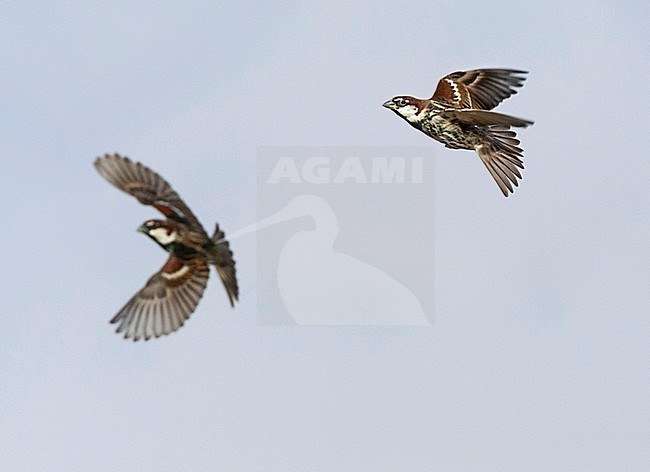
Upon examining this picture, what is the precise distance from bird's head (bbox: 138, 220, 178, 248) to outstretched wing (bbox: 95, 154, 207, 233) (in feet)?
0.37

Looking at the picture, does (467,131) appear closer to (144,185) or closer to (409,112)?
(409,112)

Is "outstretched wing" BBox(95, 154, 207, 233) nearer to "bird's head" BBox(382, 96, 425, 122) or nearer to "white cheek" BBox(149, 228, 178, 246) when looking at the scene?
"white cheek" BBox(149, 228, 178, 246)

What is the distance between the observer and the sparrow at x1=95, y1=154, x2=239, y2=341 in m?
12.9

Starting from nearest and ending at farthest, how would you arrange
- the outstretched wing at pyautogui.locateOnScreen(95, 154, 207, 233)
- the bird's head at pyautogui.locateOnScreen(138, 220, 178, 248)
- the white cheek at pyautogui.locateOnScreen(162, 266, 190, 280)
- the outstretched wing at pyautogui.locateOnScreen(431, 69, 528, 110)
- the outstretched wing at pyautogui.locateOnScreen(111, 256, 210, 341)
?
the outstretched wing at pyautogui.locateOnScreen(95, 154, 207, 233), the bird's head at pyautogui.locateOnScreen(138, 220, 178, 248), the outstretched wing at pyautogui.locateOnScreen(111, 256, 210, 341), the white cheek at pyautogui.locateOnScreen(162, 266, 190, 280), the outstretched wing at pyautogui.locateOnScreen(431, 69, 528, 110)

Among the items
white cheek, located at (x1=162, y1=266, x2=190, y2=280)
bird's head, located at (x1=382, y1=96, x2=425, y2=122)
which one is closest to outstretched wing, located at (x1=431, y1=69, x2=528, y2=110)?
bird's head, located at (x1=382, y1=96, x2=425, y2=122)

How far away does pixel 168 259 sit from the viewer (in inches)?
556

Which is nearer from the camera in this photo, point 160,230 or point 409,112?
point 160,230

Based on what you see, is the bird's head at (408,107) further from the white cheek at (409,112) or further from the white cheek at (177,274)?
the white cheek at (177,274)

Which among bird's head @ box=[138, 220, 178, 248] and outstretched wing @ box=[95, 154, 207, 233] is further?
bird's head @ box=[138, 220, 178, 248]

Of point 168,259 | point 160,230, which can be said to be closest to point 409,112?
point 168,259

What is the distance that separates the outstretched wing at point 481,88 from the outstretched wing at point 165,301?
517 centimetres

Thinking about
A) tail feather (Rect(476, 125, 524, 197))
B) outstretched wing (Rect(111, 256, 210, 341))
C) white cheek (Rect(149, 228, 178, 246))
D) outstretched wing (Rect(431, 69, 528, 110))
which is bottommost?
outstretched wing (Rect(111, 256, 210, 341))

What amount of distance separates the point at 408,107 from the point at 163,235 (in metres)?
4.76

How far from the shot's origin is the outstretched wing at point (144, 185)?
42.2 feet
